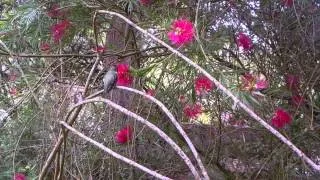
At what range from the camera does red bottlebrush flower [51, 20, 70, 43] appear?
2.18 metres

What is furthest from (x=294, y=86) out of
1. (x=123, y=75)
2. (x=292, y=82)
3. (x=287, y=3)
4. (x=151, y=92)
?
(x=123, y=75)

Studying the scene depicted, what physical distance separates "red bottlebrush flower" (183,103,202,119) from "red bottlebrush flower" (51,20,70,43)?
64 cm

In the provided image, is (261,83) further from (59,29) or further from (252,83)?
(59,29)

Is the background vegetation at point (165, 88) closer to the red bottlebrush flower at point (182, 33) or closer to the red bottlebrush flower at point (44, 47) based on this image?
the red bottlebrush flower at point (44, 47)

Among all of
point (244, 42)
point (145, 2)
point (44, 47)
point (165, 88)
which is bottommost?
point (165, 88)

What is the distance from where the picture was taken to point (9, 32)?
2.29 meters

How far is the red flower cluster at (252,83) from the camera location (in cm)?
157

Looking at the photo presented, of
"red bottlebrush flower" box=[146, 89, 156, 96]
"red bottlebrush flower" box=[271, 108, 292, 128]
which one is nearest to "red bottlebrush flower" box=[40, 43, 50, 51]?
"red bottlebrush flower" box=[146, 89, 156, 96]

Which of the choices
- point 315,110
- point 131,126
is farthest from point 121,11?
point 315,110

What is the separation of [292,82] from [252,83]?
0.53 metres

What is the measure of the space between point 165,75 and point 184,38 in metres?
0.58

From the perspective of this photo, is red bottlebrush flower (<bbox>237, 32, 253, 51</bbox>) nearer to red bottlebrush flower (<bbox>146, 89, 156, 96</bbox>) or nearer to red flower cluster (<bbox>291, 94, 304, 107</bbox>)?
red flower cluster (<bbox>291, 94, 304, 107</bbox>)

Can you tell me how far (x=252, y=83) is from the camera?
1626 millimetres

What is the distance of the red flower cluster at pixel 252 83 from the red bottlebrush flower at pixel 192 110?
337 mm
